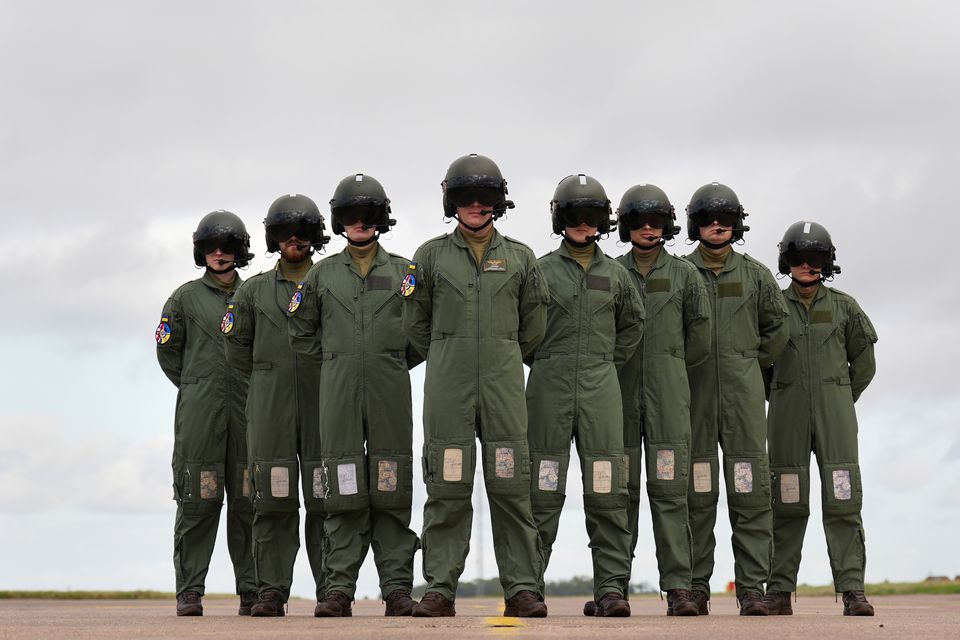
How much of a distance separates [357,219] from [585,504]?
2.82m

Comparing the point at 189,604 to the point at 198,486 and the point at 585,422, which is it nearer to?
the point at 198,486

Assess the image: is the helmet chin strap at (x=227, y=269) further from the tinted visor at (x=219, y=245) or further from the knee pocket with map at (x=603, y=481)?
the knee pocket with map at (x=603, y=481)

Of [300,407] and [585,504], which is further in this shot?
[300,407]

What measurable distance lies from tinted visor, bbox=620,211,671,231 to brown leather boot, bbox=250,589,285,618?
4119 mm

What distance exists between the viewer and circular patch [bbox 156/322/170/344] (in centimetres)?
1237

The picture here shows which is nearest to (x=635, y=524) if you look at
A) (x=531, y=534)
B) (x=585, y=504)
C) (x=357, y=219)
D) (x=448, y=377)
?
(x=585, y=504)

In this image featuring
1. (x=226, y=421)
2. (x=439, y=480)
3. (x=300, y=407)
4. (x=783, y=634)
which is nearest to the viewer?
(x=783, y=634)

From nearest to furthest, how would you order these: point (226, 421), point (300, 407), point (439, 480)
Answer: point (439, 480) < point (300, 407) < point (226, 421)

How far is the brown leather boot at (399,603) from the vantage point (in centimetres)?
1023

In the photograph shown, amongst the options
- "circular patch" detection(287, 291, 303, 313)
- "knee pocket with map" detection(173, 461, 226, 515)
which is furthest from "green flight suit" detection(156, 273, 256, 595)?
"circular patch" detection(287, 291, 303, 313)

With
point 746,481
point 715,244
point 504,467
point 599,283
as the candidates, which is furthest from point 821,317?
point 504,467

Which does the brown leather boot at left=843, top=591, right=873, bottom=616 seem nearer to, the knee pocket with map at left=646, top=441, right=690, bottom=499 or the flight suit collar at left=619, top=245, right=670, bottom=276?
the knee pocket with map at left=646, top=441, right=690, bottom=499

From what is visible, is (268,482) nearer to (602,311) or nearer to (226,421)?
(226,421)

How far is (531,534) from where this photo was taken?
9.66 m
